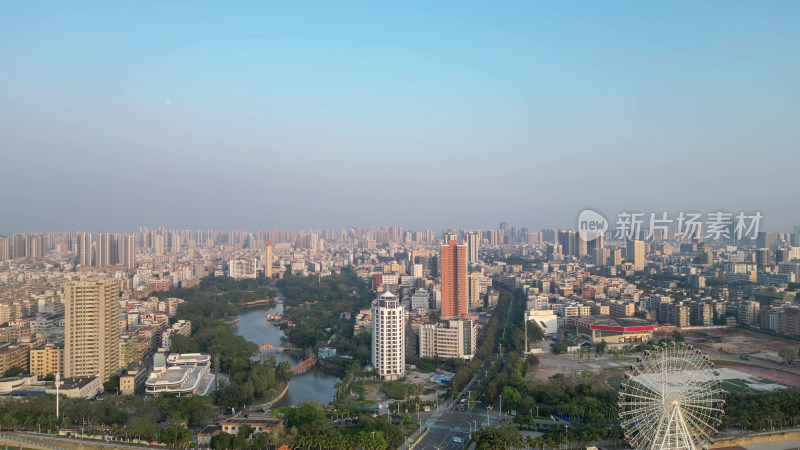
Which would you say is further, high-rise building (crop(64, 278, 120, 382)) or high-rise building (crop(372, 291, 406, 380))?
high-rise building (crop(372, 291, 406, 380))

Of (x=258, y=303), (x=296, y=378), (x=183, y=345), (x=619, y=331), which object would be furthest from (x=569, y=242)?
(x=183, y=345)

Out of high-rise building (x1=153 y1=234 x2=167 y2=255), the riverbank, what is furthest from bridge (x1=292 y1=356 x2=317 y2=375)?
high-rise building (x1=153 y1=234 x2=167 y2=255)

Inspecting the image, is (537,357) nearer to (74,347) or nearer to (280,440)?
(280,440)

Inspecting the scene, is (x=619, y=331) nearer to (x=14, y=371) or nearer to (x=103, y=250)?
(x=14, y=371)

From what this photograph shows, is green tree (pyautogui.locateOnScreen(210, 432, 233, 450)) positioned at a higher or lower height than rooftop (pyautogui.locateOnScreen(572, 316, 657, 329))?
lower

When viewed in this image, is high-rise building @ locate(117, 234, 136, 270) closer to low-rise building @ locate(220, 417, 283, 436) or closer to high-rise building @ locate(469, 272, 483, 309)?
high-rise building @ locate(469, 272, 483, 309)
